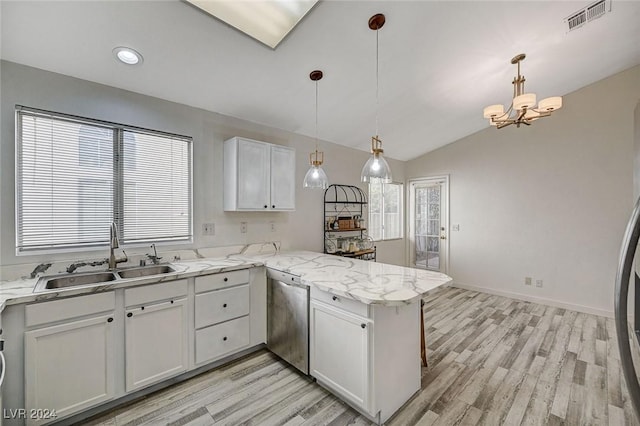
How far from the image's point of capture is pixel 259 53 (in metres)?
2.25

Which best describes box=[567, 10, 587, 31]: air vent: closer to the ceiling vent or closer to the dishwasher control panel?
the ceiling vent

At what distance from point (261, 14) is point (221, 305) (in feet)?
7.72

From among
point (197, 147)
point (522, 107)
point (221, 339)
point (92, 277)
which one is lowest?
point (221, 339)

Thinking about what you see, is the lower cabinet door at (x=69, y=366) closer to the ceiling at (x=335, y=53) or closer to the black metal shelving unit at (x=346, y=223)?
the ceiling at (x=335, y=53)

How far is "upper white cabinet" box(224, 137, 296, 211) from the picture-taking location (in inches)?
113

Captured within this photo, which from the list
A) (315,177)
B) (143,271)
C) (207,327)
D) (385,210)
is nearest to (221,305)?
(207,327)

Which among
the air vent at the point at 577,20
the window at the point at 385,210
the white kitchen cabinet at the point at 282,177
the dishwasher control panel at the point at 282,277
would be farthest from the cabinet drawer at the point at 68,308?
the air vent at the point at 577,20

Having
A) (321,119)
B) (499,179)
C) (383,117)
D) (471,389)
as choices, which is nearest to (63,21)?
(321,119)

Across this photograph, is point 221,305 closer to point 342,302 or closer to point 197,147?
point 342,302

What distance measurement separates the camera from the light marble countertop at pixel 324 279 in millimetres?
1639

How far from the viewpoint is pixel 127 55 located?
2.06 metres

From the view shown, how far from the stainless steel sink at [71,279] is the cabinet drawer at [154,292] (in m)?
0.28

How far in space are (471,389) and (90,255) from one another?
3.29m

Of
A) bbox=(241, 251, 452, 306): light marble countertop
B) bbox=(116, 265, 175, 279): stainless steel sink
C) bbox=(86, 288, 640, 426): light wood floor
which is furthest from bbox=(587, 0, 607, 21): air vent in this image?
bbox=(116, 265, 175, 279): stainless steel sink
